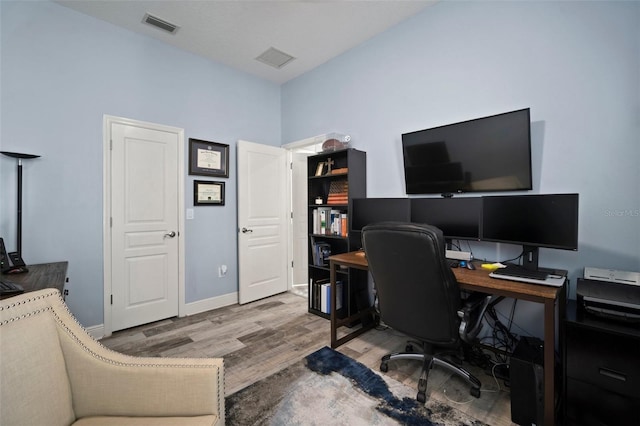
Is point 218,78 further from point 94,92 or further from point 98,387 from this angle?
point 98,387

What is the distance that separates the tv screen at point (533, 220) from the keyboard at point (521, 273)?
0.18 m

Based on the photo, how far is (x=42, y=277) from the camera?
1874 millimetres

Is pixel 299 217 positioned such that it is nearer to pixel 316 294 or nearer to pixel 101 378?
pixel 316 294

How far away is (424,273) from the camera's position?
1655mm

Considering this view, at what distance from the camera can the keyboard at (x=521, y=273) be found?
5.56 ft

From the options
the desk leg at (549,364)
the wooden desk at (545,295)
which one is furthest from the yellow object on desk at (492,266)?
the desk leg at (549,364)

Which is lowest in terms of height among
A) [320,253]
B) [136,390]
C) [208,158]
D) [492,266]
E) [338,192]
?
[136,390]

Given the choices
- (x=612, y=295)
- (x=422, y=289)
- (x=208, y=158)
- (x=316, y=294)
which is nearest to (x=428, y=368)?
(x=422, y=289)

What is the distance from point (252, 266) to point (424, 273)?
2.61 metres

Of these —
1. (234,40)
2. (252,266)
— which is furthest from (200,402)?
(234,40)

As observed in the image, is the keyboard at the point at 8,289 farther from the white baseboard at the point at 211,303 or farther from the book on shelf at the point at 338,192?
the book on shelf at the point at 338,192

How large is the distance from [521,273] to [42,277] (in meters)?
3.17

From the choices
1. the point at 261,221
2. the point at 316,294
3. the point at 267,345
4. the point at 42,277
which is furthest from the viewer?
the point at 261,221

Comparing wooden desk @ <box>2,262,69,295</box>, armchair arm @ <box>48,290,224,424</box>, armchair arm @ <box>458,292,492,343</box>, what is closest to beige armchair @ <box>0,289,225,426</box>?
armchair arm @ <box>48,290,224,424</box>
